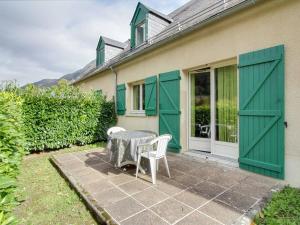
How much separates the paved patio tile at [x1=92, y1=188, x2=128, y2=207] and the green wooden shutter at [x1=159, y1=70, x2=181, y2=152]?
2680 mm

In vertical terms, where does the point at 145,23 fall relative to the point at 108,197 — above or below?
above

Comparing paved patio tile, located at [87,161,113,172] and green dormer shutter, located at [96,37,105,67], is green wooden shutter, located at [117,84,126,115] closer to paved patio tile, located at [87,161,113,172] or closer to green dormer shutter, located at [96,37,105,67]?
paved patio tile, located at [87,161,113,172]

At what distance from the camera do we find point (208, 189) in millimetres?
3033

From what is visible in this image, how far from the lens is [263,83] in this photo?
3467 mm

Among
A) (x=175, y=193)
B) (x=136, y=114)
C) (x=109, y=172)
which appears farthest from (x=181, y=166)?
(x=136, y=114)

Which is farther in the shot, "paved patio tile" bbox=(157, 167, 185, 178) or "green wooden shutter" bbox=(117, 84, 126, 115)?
"green wooden shutter" bbox=(117, 84, 126, 115)

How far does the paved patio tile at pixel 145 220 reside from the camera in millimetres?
2191

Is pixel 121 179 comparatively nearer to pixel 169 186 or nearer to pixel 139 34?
pixel 169 186

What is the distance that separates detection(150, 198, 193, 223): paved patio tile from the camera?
2.29m

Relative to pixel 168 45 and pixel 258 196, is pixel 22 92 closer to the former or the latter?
pixel 168 45

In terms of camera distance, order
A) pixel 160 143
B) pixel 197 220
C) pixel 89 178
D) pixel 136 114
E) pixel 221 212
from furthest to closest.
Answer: pixel 136 114 < pixel 89 178 < pixel 160 143 < pixel 221 212 < pixel 197 220

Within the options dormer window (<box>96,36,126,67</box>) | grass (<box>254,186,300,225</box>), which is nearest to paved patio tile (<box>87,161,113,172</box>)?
grass (<box>254,186,300,225</box>)

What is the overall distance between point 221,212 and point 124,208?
4.43 ft

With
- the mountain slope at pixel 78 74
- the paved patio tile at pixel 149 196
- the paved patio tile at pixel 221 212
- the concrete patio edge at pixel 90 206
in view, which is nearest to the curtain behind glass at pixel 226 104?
the paved patio tile at pixel 221 212
